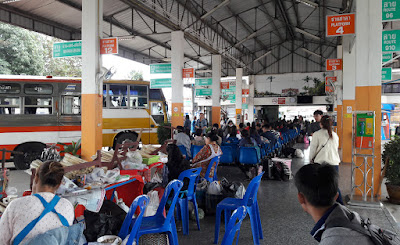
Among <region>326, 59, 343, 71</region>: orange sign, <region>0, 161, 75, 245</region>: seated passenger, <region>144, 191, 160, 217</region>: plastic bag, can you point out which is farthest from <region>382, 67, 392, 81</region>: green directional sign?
<region>0, 161, 75, 245</region>: seated passenger

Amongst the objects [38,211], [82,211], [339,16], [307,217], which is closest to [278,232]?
[307,217]

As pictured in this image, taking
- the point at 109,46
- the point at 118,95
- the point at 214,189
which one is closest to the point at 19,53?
the point at 118,95

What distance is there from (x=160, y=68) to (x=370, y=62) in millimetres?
8864

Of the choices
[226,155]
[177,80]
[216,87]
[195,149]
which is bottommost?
[226,155]

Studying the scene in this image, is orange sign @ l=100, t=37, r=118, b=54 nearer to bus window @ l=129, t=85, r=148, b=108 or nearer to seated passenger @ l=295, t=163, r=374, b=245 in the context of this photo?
bus window @ l=129, t=85, r=148, b=108

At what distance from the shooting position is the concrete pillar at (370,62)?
5449 mm

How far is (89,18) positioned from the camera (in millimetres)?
8180

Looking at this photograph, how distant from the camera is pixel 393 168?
5.27 meters

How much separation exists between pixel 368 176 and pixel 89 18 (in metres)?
7.81

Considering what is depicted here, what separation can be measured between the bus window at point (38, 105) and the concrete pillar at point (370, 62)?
7917mm

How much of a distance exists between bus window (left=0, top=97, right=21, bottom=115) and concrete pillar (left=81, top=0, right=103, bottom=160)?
1.77 metres

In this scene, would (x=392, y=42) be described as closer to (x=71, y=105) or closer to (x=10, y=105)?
(x=71, y=105)

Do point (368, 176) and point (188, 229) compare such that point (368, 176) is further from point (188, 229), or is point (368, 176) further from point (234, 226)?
point (234, 226)

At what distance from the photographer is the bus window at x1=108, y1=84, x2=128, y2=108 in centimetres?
1065
